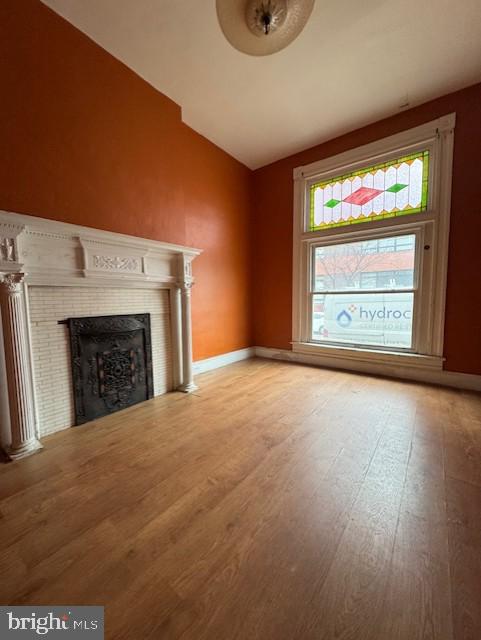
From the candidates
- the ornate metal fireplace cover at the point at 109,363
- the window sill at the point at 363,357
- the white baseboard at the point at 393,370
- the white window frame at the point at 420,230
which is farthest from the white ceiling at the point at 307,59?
the white baseboard at the point at 393,370

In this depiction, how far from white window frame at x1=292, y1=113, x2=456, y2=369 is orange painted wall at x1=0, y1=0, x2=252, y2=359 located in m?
1.70

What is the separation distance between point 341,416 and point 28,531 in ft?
6.97

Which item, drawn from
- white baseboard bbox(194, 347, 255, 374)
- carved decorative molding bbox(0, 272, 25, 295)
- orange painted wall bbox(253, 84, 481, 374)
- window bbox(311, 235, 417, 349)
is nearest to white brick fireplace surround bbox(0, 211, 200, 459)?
carved decorative molding bbox(0, 272, 25, 295)

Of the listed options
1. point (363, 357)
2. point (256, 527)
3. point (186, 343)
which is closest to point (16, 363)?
point (186, 343)

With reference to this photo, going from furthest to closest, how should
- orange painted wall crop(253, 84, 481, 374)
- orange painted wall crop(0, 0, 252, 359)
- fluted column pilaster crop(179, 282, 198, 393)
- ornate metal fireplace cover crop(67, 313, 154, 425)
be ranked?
fluted column pilaster crop(179, 282, 198, 393) → orange painted wall crop(253, 84, 481, 374) → ornate metal fireplace cover crop(67, 313, 154, 425) → orange painted wall crop(0, 0, 252, 359)

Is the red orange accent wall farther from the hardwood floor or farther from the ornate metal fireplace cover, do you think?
the hardwood floor

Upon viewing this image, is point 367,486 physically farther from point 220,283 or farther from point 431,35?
point 431,35

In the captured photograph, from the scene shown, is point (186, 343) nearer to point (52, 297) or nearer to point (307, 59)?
point (52, 297)

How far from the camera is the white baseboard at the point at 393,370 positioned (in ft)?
9.12

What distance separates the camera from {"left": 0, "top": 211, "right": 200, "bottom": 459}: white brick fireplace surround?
1.72 metres

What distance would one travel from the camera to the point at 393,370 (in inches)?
126

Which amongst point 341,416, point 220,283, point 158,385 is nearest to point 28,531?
point 158,385

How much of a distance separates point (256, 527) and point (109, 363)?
182 centimetres

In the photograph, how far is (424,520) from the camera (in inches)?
46.2
